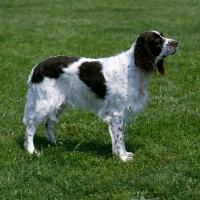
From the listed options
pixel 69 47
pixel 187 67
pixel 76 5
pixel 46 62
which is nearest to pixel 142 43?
pixel 46 62

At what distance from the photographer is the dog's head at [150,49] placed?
5.42m

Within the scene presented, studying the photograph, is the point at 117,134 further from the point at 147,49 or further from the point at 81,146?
the point at 147,49

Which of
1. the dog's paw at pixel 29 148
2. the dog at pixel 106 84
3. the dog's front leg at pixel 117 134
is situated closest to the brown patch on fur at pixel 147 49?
the dog at pixel 106 84

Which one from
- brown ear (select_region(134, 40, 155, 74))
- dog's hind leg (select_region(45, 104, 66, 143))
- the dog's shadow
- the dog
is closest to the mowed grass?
the dog's shadow

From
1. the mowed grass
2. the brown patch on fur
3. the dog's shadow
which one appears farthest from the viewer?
the dog's shadow

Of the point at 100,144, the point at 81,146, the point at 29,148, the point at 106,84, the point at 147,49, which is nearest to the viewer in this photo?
the point at 147,49

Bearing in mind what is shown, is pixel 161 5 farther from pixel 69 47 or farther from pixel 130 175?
pixel 130 175

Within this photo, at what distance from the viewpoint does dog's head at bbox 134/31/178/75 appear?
17.8 feet

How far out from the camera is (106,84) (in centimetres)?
555

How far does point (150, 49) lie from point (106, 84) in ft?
2.13

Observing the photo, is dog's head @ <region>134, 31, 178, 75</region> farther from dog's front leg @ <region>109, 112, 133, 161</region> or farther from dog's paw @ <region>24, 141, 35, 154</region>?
dog's paw @ <region>24, 141, 35, 154</region>

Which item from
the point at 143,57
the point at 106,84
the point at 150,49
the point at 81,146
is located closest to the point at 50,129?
the point at 81,146

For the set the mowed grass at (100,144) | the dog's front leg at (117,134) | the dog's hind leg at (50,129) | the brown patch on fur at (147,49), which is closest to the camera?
the mowed grass at (100,144)

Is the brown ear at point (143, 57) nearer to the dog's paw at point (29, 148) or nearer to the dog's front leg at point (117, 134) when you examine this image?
the dog's front leg at point (117, 134)
